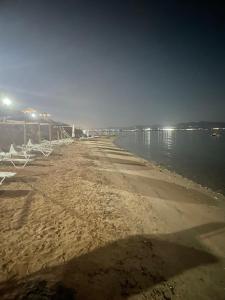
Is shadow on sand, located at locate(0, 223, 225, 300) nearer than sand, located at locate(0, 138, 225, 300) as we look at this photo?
Yes

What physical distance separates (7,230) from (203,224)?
658cm

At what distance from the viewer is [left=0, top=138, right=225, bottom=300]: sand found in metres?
4.29

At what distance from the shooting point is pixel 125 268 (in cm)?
479

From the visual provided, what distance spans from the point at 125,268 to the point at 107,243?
1.01 meters

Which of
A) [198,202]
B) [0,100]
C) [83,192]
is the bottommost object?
[198,202]

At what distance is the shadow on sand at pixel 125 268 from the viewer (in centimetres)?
412

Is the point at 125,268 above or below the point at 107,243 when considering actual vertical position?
below

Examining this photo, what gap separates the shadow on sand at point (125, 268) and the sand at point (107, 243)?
0.8 inches

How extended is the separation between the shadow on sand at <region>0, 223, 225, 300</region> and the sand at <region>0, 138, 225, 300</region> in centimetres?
2

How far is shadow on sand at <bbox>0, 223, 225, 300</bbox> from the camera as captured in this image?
4121 mm

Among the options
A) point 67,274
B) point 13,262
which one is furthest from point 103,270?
point 13,262

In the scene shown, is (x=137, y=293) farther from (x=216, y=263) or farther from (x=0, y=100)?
(x=0, y=100)

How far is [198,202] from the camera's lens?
34.1ft

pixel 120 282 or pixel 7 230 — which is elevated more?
pixel 7 230
